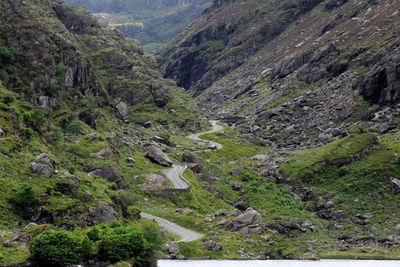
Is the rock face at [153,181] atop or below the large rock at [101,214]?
below

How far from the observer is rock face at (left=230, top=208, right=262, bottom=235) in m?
77.8

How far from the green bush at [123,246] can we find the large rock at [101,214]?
544 inches

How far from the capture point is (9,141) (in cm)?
6588

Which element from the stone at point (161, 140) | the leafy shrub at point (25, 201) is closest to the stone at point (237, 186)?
the stone at point (161, 140)

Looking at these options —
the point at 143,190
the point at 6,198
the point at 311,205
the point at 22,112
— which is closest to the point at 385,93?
the point at 311,205

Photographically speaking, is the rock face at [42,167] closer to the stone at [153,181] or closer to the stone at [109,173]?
the stone at [109,173]

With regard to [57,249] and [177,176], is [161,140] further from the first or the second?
[57,249]

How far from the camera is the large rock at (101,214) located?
2360 inches

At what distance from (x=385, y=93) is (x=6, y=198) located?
429 feet

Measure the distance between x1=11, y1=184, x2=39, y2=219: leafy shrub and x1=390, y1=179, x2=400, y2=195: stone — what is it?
71.1m

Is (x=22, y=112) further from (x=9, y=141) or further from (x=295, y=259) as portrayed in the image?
(x=295, y=259)

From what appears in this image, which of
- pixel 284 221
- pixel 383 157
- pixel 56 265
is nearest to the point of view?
pixel 56 265

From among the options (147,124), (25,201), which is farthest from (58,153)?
(147,124)

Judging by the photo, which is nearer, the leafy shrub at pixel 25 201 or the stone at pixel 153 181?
the leafy shrub at pixel 25 201
